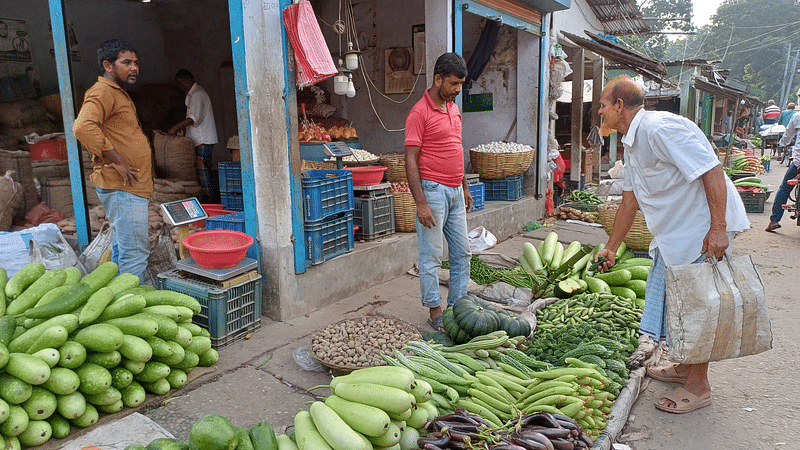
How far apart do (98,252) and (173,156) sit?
3014mm

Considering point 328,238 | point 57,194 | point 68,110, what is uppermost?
point 68,110

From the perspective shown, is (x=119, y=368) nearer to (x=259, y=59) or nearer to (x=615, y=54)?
(x=259, y=59)

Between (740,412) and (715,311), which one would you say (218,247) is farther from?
(740,412)

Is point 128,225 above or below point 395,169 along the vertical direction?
below

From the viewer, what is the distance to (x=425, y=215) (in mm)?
4219

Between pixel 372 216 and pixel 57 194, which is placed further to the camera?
pixel 57 194

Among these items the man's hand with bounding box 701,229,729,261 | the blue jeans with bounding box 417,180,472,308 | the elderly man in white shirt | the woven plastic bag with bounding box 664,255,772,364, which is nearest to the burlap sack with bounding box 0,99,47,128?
the blue jeans with bounding box 417,180,472,308

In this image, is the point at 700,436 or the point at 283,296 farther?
the point at 283,296

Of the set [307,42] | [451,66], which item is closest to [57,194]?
[307,42]

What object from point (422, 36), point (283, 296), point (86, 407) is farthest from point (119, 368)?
point (422, 36)

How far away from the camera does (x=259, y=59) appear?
14.1 feet

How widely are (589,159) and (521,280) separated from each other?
31.2ft

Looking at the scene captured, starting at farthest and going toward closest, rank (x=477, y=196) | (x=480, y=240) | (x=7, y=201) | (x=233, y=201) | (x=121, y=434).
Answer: (x=477, y=196), (x=480, y=240), (x=233, y=201), (x=7, y=201), (x=121, y=434)

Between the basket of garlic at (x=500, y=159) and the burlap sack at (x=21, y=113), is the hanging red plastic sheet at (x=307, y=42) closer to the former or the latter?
the basket of garlic at (x=500, y=159)
